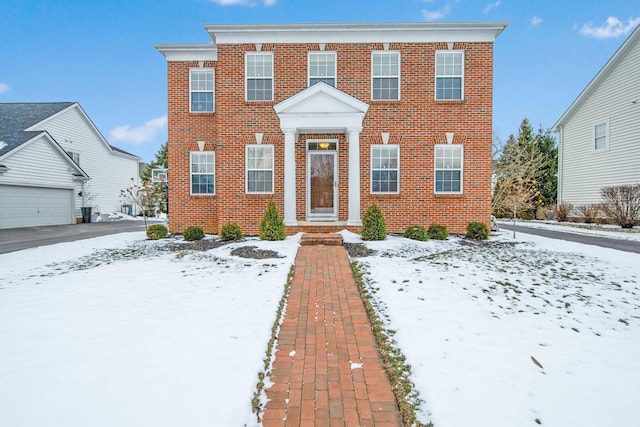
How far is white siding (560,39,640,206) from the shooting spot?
15.0 metres

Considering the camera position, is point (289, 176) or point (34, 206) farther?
point (34, 206)

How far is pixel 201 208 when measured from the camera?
11500 millimetres

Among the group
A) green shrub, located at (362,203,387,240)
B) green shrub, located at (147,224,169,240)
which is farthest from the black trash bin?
green shrub, located at (362,203,387,240)

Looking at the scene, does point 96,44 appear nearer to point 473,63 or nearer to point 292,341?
point 473,63

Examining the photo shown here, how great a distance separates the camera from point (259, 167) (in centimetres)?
1097

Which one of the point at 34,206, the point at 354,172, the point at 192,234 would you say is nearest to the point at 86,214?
the point at 34,206

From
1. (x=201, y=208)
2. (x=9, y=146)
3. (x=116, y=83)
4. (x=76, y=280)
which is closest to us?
(x=76, y=280)

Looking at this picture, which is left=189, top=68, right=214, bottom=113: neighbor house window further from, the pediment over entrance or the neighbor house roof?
the neighbor house roof

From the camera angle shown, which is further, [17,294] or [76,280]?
[76,280]

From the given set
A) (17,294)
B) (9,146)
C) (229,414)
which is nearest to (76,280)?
(17,294)

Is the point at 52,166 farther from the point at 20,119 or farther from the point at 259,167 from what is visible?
the point at 259,167

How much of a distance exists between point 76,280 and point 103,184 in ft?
72.6

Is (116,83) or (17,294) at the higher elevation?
(116,83)

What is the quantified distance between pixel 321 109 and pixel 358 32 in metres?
3.02
